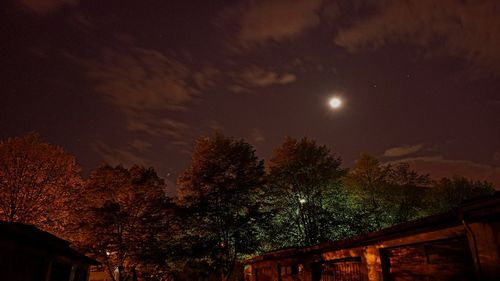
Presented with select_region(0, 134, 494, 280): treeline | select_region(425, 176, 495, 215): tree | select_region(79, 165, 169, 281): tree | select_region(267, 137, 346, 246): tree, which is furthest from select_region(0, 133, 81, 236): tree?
select_region(425, 176, 495, 215): tree

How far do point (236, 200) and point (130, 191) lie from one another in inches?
347

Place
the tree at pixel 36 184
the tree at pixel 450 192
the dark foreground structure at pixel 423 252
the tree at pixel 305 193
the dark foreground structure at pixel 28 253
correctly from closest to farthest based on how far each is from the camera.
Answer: the dark foreground structure at pixel 423 252, the dark foreground structure at pixel 28 253, the tree at pixel 36 184, the tree at pixel 305 193, the tree at pixel 450 192

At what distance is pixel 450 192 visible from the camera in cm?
3956

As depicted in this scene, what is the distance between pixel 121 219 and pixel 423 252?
2186 centimetres

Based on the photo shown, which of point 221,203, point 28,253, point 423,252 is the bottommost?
point 28,253

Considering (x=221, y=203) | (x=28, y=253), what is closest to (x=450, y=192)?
(x=221, y=203)

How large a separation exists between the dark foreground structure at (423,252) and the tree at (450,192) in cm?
2791

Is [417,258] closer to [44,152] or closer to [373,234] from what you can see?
[373,234]

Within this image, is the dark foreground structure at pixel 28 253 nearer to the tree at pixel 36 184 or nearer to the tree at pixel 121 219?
the tree at pixel 121 219

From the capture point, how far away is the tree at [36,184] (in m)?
24.0

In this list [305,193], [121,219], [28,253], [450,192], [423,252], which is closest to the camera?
[423,252]

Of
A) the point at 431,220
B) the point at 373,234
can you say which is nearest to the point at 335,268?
the point at 373,234

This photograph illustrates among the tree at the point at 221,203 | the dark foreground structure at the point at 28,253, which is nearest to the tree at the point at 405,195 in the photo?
the tree at the point at 221,203

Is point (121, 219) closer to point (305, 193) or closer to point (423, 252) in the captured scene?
point (305, 193)
